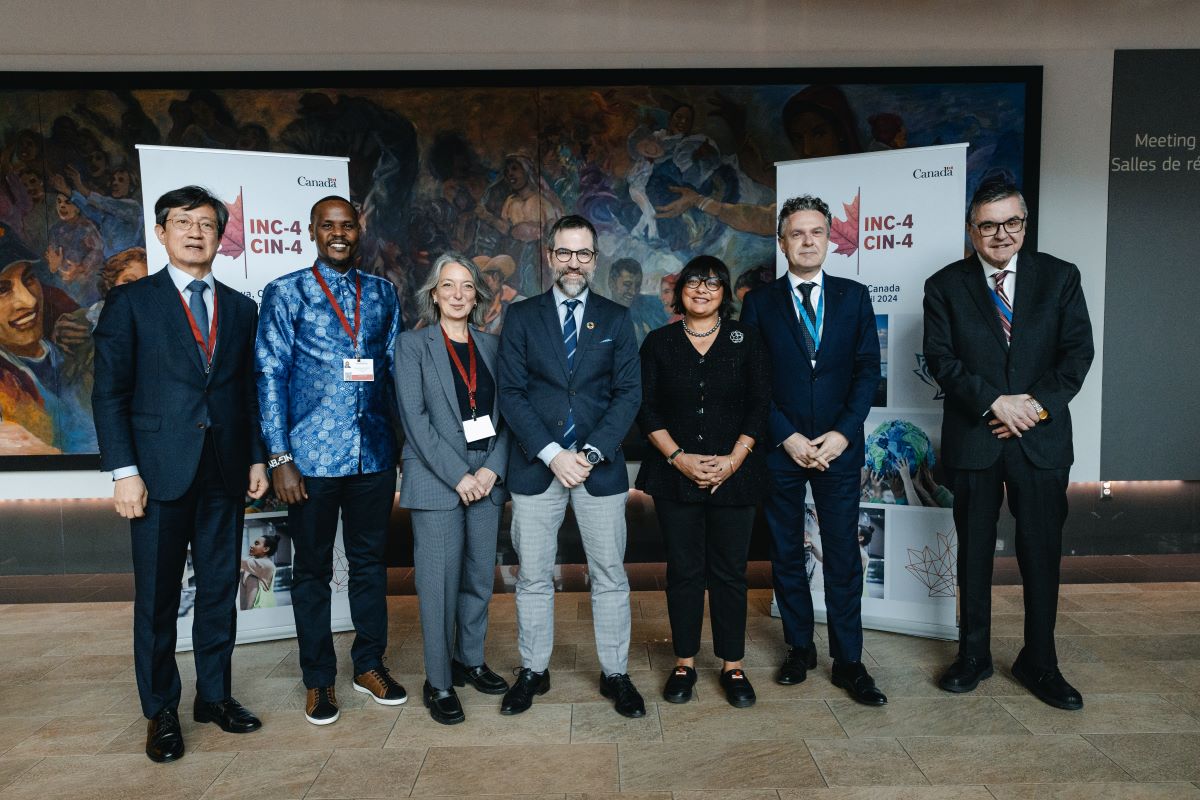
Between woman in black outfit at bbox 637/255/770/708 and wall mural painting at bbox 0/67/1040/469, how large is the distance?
2387 mm

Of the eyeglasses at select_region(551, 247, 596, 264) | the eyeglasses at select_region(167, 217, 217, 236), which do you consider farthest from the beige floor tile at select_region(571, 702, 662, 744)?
the eyeglasses at select_region(167, 217, 217, 236)

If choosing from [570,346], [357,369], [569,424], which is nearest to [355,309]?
[357,369]

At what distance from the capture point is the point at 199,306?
2.90 metres

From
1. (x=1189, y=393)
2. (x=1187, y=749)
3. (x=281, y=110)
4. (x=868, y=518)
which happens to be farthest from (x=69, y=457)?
(x=1189, y=393)

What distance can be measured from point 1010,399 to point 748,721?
5.71 ft

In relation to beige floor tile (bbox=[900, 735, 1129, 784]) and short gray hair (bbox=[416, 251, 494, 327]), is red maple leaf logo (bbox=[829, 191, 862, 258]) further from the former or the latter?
beige floor tile (bbox=[900, 735, 1129, 784])

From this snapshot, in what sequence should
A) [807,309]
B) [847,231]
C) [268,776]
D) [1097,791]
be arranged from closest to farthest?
[1097,791], [268,776], [807,309], [847,231]

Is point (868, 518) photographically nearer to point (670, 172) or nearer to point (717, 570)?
point (717, 570)

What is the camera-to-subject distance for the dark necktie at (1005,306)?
3.15m

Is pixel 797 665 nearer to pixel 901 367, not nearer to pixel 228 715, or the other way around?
pixel 901 367

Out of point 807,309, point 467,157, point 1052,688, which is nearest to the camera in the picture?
point 1052,688

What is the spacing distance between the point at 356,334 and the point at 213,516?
933 mm

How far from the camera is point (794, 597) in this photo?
136 inches

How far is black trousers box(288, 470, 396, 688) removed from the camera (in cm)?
307
